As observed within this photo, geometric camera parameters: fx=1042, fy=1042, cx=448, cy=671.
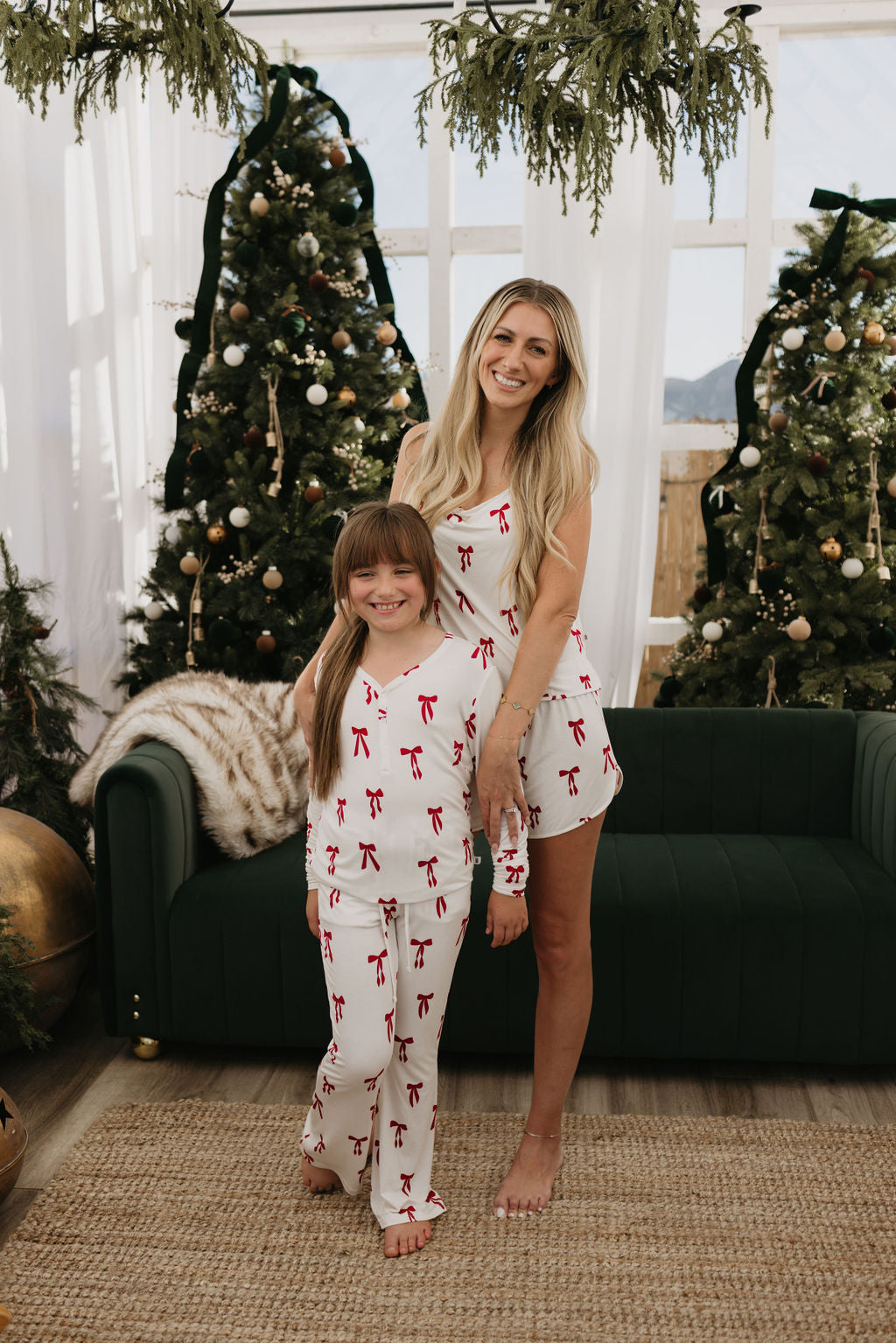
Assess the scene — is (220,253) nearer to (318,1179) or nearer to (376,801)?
(376,801)

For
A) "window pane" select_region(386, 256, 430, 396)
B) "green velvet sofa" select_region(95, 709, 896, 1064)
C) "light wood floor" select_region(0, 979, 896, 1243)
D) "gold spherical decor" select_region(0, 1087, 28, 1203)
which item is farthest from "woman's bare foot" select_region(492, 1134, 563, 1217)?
"window pane" select_region(386, 256, 430, 396)

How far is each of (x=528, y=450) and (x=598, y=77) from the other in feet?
1.78

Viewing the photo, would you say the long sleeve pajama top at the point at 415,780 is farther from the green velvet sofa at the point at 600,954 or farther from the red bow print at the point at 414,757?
the green velvet sofa at the point at 600,954

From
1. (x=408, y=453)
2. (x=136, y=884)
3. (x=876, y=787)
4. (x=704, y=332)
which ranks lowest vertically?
(x=136, y=884)

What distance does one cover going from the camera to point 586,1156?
1.99 meters

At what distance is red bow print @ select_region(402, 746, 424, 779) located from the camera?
5.25 ft

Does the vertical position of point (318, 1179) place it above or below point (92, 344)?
below

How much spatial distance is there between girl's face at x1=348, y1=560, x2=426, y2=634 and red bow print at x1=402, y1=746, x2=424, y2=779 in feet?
0.61

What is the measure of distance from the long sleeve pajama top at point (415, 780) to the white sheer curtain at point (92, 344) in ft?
7.70

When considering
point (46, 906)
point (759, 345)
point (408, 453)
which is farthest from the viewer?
point (759, 345)

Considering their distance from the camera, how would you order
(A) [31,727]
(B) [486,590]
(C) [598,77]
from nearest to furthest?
(C) [598,77], (B) [486,590], (A) [31,727]

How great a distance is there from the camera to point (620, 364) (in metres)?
3.70

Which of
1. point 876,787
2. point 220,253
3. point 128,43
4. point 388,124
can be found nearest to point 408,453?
point 128,43

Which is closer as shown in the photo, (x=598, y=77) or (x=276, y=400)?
(x=598, y=77)
